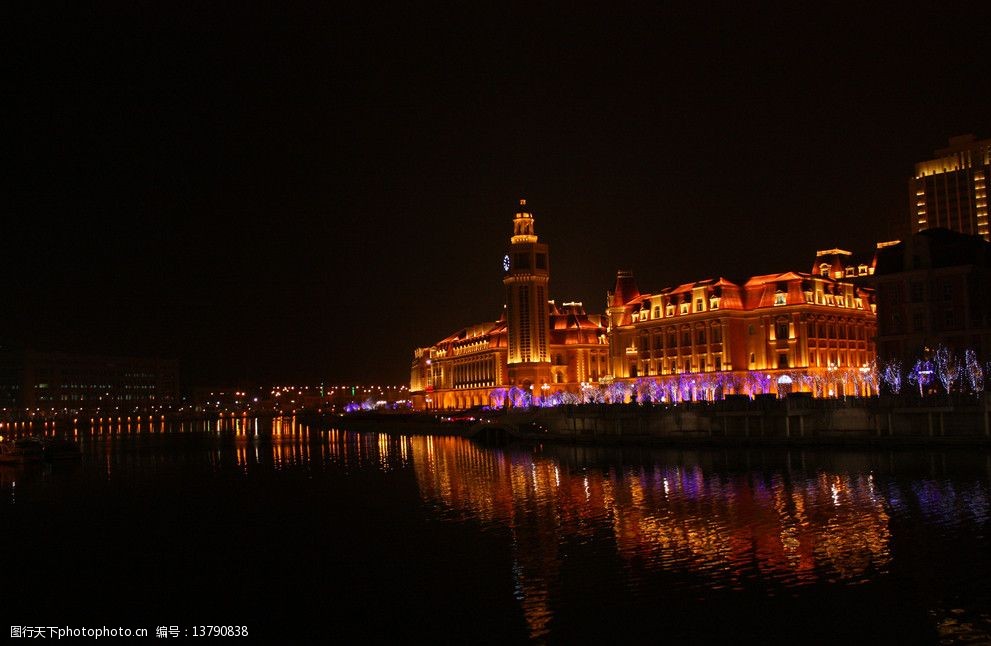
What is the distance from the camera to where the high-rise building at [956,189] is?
189250mm

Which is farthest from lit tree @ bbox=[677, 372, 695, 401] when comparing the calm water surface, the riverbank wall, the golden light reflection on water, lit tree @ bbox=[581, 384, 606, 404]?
the golden light reflection on water

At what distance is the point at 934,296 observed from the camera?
93.2 meters

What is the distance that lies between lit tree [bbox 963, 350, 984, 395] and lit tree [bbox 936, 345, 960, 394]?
2.76 ft

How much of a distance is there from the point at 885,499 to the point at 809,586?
1959 centimetres

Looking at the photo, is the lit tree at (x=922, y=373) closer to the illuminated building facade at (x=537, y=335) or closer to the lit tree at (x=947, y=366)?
the lit tree at (x=947, y=366)

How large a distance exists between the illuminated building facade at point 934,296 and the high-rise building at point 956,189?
10326 cm

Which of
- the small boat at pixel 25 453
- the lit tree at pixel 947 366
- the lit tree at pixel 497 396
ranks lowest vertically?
the small boat at pixel 25 453

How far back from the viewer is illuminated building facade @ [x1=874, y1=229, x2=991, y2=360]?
91.2 meters

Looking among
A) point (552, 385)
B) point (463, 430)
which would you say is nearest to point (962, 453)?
point (463, 430)

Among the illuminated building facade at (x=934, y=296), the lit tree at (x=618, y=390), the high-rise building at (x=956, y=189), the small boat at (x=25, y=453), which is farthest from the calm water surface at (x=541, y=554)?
the high-rise building at (x=956, y=189)

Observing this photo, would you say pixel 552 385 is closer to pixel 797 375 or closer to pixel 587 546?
pixel 797 375

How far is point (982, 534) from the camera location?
39.1 metres

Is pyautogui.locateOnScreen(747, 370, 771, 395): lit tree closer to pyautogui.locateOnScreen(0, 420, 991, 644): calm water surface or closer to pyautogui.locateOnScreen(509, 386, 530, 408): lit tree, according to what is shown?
pyautogui.locateOnScreen(0, 420, 991, 644): calm water surface

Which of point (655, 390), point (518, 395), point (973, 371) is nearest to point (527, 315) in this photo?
point (518, 395)
